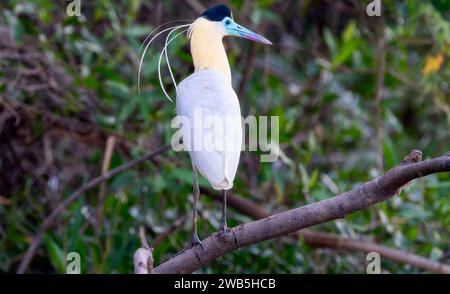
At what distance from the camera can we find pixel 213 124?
1.47m

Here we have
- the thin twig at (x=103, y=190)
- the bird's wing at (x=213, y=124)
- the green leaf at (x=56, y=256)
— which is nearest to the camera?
the bird's wing at (x=213, y=124)

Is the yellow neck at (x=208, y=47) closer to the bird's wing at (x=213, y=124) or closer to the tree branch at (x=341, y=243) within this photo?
the bird's wing at (x=213, y=124)

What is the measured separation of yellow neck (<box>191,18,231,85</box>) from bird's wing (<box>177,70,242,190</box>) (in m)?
0.01

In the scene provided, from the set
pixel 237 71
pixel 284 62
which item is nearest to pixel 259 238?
pixel 237 71

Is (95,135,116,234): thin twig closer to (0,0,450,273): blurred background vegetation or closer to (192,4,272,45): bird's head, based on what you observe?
(0,0,450,273): blurred background vegetation

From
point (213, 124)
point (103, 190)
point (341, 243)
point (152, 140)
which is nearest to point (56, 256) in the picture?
point (103, 190)

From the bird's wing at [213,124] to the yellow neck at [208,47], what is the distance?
0.5 inches

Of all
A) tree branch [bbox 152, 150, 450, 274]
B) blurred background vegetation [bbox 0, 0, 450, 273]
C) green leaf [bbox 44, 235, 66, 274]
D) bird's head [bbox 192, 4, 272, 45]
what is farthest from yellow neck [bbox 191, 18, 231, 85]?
green leaf [bbox 44, 235, 66, 274]

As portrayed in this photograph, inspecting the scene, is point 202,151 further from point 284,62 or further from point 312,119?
point 284,62

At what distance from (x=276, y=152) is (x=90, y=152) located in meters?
1.12

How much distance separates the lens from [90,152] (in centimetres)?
338

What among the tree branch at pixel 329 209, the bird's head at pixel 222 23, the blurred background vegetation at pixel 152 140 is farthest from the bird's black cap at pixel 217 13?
the blurred background vegetation at pixel 152 140

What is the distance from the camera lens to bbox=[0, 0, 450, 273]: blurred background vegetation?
2.72 metres

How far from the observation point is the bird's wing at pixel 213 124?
1.42 m
